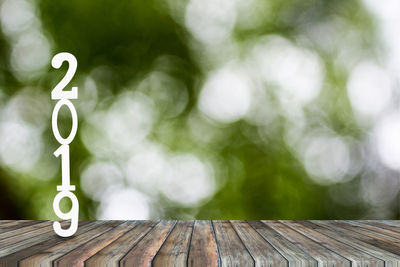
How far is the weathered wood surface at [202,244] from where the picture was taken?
61.0 inches

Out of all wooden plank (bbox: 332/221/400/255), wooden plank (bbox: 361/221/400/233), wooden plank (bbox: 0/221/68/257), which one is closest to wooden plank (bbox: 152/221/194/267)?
wooden plank (bbox: 0/221/68/257)

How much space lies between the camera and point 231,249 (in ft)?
5.81

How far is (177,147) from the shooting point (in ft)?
11.2

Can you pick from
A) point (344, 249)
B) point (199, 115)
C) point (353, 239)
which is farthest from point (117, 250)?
point (199, 115)

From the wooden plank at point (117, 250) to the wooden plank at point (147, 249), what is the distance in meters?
0.03

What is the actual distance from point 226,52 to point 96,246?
2.20 meters

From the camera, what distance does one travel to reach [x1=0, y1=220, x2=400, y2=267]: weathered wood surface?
5.08 ft

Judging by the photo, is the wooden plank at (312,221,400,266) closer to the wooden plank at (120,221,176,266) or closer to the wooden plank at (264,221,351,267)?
the wooden plank at (264,221,351,267)

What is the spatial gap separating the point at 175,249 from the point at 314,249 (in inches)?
25.2

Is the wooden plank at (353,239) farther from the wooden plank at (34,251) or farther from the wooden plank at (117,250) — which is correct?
the wooden plank at (34,251)

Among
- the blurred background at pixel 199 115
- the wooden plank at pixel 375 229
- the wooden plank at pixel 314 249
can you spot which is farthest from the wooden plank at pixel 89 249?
the wooden plank at pixel 375 229

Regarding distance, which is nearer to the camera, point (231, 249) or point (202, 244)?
point (231, 249)

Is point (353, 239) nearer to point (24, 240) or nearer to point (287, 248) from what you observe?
point (287, 248)

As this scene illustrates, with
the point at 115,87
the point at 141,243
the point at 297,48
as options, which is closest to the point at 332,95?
the point at 297,48
